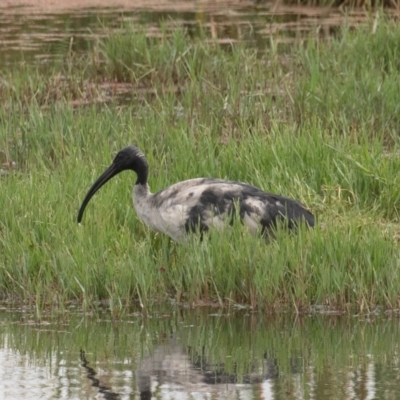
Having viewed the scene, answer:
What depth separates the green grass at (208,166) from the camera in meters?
6.70

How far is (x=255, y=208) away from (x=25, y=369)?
2.07 metres

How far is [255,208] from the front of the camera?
729 centimetres

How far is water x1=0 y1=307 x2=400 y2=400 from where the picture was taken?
5.26 metres

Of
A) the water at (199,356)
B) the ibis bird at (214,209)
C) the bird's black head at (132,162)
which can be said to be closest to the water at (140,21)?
the bird's black head at (132,162)

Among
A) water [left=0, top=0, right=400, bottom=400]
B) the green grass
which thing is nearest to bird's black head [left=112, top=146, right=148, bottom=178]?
the green grass

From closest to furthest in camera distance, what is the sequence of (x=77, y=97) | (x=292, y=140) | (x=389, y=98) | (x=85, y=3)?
(x=292, y=140), (x=389, y=98), (x=77, y=97), (x=85, y=3)

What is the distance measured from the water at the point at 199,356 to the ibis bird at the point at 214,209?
725 millimetres

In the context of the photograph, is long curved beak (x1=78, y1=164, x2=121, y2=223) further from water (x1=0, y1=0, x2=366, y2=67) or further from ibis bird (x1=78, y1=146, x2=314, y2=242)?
water (x1=0, y1=0, x2=366, y2=67)

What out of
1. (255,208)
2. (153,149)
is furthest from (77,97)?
(255,208)

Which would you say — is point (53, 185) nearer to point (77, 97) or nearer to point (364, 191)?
point (364, 191)

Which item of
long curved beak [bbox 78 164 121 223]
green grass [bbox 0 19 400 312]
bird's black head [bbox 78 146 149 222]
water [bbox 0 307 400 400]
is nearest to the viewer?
water [bbox 0 307 400 400]

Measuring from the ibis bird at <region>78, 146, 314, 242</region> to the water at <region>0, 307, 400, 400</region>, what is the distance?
28.5 inches

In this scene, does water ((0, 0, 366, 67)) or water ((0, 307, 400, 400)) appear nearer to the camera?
water ((0, 307, 400, 400))

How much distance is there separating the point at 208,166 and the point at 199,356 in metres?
2.89
